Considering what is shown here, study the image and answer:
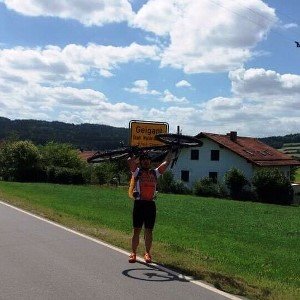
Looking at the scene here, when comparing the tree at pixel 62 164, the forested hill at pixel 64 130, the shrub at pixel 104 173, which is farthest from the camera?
the forested hill at pixel 64 130

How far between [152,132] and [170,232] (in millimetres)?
4476

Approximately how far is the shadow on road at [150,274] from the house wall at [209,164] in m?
45.7

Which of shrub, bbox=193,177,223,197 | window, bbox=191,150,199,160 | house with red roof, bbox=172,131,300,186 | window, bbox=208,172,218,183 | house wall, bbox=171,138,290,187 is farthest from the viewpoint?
window, bbox=191,150,199,160

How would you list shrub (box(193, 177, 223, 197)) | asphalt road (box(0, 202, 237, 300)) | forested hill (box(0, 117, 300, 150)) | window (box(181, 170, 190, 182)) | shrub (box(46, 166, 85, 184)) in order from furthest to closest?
forested hill (box(0, 117, 300, 150))
shrub (box(46, 166, 85, 184))
window (box(181, 170, 190, 182))
shrub (box(193, 177, 223, 197))
asphalt road (box(0, 202, 237, 300))

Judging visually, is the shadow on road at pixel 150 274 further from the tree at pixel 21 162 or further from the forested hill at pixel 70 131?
the forested hill at pixel 70 131

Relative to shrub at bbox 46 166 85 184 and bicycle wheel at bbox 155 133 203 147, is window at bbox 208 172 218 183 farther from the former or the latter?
bicycle wheel at bbox 155 133 203 147

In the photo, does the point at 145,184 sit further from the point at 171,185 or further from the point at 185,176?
the point at 185,176

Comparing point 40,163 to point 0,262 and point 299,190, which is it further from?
point 0,262

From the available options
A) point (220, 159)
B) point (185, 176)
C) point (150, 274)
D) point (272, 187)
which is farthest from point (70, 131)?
point (150, 274)

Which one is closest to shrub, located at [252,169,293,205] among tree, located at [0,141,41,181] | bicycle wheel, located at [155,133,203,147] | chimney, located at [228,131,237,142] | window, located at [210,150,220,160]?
window, located at [210,150,220,160]

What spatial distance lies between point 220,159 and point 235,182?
5.49m

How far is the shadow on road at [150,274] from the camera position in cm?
756

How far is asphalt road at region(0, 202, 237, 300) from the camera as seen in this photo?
662cm

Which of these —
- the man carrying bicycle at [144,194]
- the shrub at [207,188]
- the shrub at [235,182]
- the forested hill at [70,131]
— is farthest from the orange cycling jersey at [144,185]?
the forested hill at [70,131]
